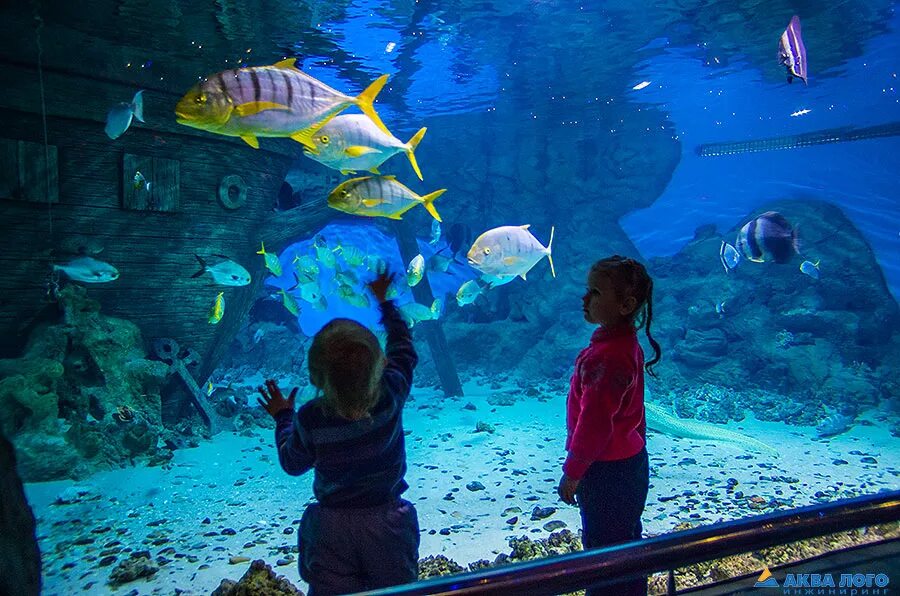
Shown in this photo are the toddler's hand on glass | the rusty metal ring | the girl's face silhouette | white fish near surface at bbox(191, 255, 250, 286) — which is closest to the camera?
the toddler's hand on glass

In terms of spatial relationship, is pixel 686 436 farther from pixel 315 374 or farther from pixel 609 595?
pixel 315 374

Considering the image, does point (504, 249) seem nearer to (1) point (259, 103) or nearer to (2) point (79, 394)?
(1) point (259, 103)

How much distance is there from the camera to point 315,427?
85.7 inches

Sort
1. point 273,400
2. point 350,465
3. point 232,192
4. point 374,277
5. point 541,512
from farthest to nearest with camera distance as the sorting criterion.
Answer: point 232,192 → point 541,512 → point 374,277 → point 273,400 → point 350,465

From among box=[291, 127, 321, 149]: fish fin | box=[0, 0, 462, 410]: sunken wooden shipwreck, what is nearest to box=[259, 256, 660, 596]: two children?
box=[291, 127, 321, 149]: fish fin

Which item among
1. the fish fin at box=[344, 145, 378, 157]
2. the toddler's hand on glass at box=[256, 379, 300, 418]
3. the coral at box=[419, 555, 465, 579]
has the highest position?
the fish fin at box=[344, 145, 378, 157]

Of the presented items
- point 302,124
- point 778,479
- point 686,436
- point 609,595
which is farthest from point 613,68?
point 609,595

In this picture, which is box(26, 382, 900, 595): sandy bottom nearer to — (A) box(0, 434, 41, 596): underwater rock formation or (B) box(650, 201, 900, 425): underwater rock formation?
(A) box(0, 434, 41, 596): underwater rock formation

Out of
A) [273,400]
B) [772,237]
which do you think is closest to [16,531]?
[273,400]

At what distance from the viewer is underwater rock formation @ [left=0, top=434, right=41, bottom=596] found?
8.21 ft

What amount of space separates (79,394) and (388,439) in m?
7.29

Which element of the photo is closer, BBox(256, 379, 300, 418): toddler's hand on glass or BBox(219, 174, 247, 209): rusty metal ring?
BBox(256, 379, 300, 418): toddler's hand on glass

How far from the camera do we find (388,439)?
7.42 ft

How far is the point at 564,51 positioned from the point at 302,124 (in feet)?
45.8
